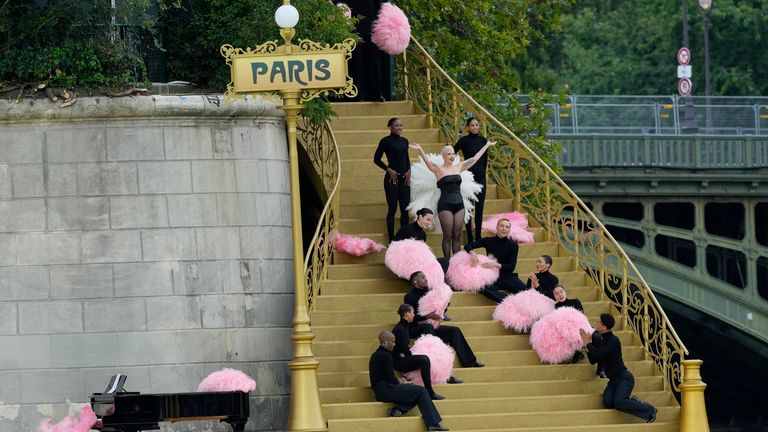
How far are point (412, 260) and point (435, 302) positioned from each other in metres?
1.03

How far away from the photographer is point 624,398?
27.4 metres

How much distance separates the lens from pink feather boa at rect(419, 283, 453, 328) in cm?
2792

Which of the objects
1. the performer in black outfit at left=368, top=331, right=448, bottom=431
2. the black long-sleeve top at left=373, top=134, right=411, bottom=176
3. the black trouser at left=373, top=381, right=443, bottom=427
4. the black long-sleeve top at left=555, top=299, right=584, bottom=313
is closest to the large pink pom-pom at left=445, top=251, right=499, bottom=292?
the black long-sleeve top at left=555, top=299, right=584, bottom=313

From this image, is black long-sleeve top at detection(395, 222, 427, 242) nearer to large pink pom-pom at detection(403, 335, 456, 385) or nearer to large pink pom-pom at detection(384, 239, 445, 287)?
large pink pom-pom at detection(384, 239, 445, 287)

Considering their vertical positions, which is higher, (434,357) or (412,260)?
(412,260)

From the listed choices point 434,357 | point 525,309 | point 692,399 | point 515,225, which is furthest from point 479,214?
point 692,399

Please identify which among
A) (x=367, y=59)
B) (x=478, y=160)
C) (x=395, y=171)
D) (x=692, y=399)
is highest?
(x=367, y=59)

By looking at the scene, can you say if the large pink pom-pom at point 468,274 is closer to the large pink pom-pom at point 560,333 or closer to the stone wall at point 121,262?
the large pink pom-pom at point 560,333

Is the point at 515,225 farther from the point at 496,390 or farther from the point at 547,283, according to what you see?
the point at 496,390

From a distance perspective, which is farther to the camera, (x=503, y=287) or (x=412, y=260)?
(x=503, y=287)

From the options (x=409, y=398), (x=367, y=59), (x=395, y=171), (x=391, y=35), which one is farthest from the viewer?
(x=367, y=59)

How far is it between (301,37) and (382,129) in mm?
3882

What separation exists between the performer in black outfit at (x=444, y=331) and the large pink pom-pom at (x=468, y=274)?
1.06m

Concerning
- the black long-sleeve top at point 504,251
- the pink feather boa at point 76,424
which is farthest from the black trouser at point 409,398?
the pink feather boa at point 76,424
